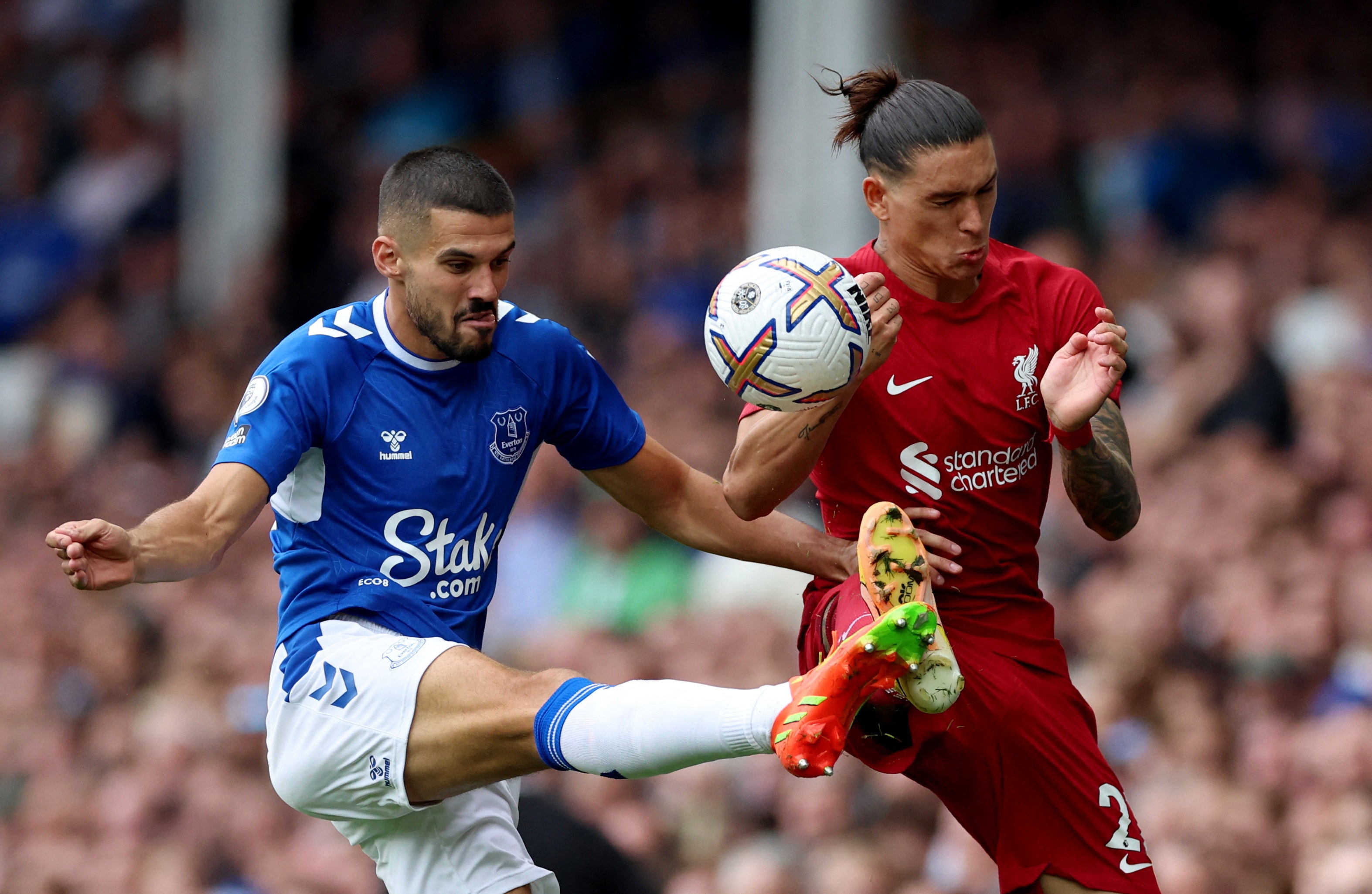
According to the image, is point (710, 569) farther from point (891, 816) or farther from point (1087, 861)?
point (1087, 861)

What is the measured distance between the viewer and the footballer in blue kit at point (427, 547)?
448 centimetres

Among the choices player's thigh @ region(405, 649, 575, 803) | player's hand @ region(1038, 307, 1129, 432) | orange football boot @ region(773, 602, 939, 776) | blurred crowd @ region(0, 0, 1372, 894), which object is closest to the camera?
orange football boot @ region(773, 602, 939, 776)

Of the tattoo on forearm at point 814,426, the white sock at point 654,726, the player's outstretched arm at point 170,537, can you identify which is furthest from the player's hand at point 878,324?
the player's outstretched arm at point 170,537

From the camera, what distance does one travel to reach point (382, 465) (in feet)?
16.2

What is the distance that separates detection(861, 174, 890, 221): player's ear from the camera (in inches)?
186

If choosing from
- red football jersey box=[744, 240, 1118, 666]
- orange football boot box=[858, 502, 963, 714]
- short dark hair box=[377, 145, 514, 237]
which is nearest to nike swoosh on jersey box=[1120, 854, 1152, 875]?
red football jersey box=[744, 240, 1118, 666]

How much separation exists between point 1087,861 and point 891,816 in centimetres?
229

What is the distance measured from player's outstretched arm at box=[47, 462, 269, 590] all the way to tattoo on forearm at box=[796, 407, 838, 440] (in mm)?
1496

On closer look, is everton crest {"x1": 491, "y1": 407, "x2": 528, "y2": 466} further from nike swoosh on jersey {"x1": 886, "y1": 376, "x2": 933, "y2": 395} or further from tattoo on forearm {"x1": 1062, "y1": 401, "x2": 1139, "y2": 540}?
tattoo on forearm {"x1": 1062, "y1": 401, "x2": 1139, "y2": 540}

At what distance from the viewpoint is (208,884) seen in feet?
27.9

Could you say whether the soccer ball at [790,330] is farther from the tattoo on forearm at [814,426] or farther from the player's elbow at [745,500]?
the player's elbow at [745,500]

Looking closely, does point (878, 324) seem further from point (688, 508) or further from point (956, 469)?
point (688, 508)

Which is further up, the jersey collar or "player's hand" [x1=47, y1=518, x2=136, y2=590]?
the jersey collar

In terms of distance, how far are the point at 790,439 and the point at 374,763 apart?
147 centimetres
